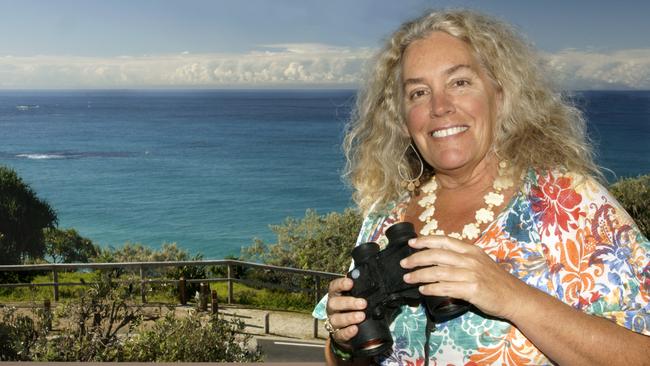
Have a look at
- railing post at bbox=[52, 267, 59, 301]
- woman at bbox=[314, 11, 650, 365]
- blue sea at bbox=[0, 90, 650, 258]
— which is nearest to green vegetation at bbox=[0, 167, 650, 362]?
railing post at bbox=[52, 267, 59, 301]

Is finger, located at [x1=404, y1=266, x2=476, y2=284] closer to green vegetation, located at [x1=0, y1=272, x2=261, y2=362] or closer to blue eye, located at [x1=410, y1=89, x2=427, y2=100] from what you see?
blue eye, located at [x1=410, y1=89, x2=427, y2=100]

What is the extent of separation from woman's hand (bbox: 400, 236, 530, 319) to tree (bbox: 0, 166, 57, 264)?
33521 millimetres

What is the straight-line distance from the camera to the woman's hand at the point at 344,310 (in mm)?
1385

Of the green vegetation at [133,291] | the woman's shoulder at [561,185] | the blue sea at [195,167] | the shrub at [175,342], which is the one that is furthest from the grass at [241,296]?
the blue sea at [195,167]

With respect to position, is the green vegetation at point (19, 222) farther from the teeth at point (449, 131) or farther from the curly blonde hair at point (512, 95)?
the teeth at point (449, 131)

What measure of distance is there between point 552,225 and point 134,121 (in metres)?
101

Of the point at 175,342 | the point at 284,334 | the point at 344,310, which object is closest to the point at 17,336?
the point at 175,342

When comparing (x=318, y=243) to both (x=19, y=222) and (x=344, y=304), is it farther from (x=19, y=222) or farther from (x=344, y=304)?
(x=344, y=304)

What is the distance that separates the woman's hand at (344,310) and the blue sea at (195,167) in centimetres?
3163

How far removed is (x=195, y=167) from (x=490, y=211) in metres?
66.9

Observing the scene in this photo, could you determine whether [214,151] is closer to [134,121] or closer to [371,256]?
[134,121]

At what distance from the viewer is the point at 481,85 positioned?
1.51 meters

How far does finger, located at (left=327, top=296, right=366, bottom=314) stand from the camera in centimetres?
138

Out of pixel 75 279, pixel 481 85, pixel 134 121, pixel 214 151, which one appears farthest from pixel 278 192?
pixel 481 85
